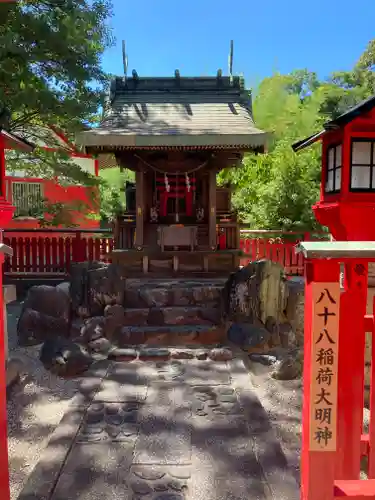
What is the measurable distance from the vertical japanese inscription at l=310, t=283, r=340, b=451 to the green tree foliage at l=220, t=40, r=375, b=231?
701 centimetres

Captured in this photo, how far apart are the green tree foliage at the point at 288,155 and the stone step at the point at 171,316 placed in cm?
426

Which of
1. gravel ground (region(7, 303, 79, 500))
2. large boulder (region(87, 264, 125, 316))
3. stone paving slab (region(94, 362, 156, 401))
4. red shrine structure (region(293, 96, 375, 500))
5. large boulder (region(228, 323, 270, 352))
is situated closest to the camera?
red shrine structure (region(293, 96, 375, 500))

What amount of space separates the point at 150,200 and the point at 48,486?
8.73 metres

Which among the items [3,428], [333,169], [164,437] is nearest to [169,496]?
[164,437]

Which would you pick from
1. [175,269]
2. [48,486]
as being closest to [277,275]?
[175,269]

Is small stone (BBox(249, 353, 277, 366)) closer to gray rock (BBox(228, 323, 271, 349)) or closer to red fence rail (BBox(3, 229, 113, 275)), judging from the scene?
gray rock (BBox(228, 323, 271, 349))

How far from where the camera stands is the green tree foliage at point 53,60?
27.5 feet

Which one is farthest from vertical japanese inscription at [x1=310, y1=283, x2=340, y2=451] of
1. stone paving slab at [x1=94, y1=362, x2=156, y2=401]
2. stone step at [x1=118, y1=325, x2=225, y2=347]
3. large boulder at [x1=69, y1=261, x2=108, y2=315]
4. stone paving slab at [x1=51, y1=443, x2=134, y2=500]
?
large boulder at [x1=69, y1=261, x2=108, y2=315]

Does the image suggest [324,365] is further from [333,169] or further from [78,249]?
[78,249]

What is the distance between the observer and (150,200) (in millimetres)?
11539

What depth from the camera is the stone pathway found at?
3.62 m

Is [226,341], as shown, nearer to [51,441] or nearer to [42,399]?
[42,399]

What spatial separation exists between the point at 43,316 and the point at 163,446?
4.62 meters

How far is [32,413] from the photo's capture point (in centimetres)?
541
